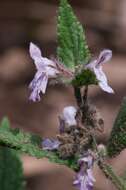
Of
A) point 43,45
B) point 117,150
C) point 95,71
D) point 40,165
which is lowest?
point 40,165

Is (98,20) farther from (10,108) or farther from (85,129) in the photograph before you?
(85,129)

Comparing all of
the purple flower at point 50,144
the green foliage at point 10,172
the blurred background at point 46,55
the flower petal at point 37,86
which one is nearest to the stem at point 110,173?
the purple flower at point 50,144

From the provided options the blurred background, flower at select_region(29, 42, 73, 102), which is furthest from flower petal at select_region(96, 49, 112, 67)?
the blurred background

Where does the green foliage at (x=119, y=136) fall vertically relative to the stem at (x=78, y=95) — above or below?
below

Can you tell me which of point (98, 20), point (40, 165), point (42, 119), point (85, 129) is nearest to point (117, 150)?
point (85, 129)

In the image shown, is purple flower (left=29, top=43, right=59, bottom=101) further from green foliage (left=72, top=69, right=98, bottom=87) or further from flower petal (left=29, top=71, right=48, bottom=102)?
green foliage (left=72, top=69, right=98, bottom=87)

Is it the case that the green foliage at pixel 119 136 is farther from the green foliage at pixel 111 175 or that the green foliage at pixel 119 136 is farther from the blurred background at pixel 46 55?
the blurred background at pixel 46 55
